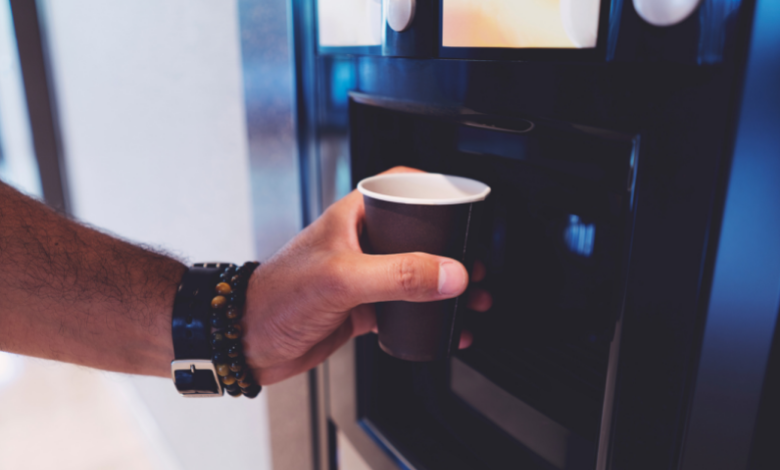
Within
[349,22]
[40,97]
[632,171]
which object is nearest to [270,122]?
[349,22]

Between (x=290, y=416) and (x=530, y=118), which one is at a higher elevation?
(x=530, y=118)

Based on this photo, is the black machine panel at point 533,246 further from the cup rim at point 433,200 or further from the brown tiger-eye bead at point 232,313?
the brown tiger-eye bead at point 232,313

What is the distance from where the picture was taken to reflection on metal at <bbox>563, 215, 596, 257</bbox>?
43 cm

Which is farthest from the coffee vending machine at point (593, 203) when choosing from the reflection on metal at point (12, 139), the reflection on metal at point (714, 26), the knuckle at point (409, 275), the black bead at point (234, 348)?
the reflection on metal at point (12, 139)

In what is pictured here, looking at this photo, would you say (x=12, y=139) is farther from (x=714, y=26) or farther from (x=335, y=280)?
(x=714, y=26)

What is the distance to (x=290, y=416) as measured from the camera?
0.85 metres

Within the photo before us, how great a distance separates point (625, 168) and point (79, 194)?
228 centimetres

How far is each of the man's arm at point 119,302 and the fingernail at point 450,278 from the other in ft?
0.41

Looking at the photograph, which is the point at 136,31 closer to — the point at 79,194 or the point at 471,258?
the point at 471,258

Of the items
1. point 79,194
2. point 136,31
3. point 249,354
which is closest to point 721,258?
point 249,354

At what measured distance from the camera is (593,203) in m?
0.39

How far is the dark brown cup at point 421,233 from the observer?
1.41ft

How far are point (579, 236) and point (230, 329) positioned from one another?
0.39 meters

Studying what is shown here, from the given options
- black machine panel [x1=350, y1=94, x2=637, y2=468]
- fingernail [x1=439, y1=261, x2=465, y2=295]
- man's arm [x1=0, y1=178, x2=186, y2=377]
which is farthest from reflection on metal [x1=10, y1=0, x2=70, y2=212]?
fingernail [x1=439, y1=261, x2=465, y2=295]
